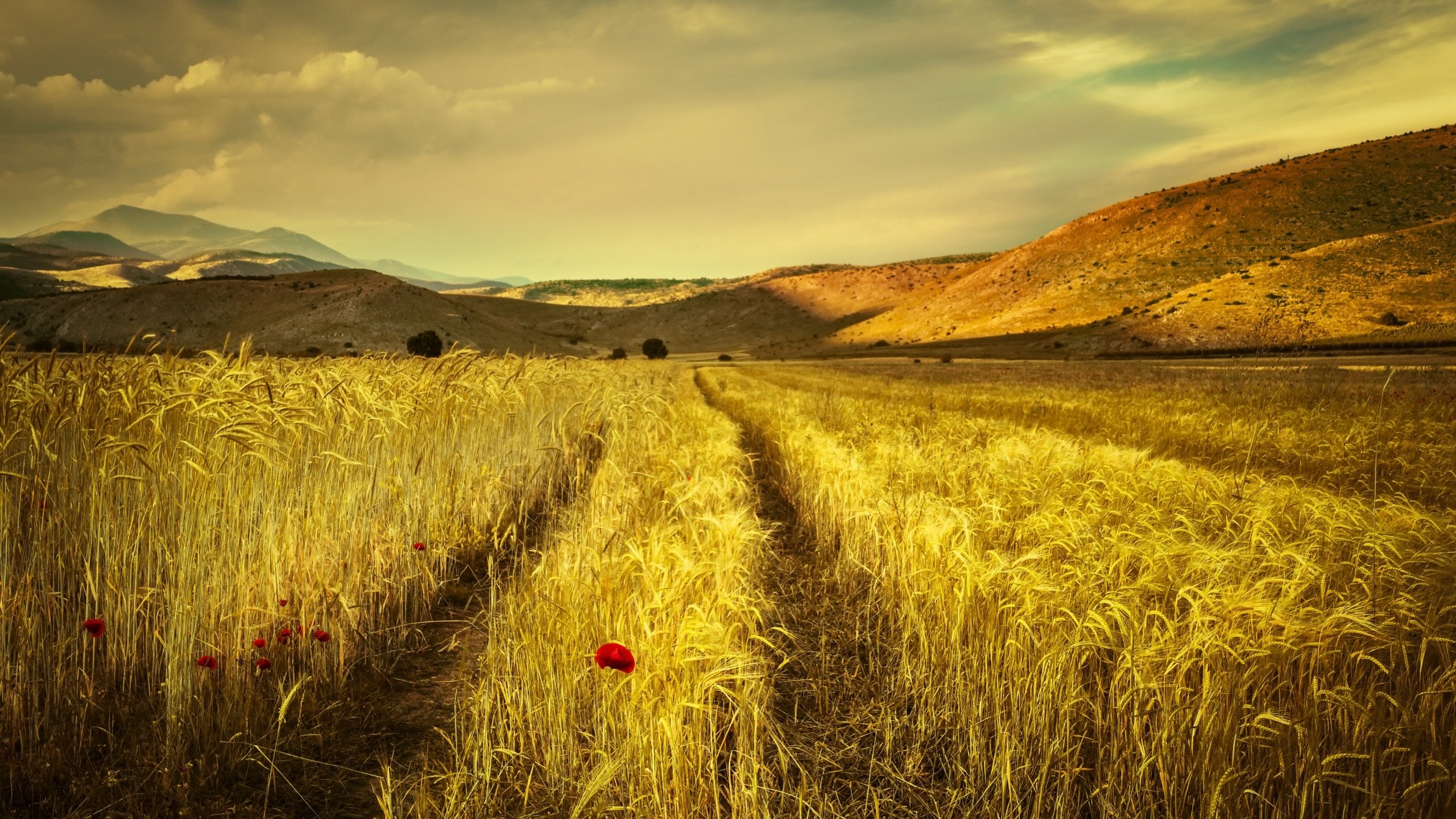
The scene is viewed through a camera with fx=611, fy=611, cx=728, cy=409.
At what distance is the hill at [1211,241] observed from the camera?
55.6 metres

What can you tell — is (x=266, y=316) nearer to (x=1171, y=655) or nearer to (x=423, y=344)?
(x=423, y=344)

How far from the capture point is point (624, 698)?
2.65 metres

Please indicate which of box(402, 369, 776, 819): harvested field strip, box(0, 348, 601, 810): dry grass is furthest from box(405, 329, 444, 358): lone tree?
box(402, 369, 776, 819): harvested field strip

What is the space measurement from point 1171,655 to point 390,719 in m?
3.74

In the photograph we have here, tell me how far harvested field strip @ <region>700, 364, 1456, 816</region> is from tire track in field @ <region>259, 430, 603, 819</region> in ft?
7.56

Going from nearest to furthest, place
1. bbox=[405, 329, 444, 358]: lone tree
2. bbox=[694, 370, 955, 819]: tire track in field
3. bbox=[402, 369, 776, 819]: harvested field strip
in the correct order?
bbox=[402, 369, 776, 819]: harvested field strip → bbox=[694, 370, 955, 819]: tire track in field → bbox=[405, 329, 444, 358]: lone tree

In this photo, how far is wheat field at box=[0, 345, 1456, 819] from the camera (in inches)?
91.1

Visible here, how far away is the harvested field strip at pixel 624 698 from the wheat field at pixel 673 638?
3 cm

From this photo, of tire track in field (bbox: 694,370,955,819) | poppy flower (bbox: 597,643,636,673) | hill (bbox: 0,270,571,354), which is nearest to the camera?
poppy flower (bbox: 597,643,636,673)

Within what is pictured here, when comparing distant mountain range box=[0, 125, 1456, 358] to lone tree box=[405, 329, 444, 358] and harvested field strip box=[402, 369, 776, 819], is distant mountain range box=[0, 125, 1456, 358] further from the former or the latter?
harvested field strip box=[402, 369, 776, 819]

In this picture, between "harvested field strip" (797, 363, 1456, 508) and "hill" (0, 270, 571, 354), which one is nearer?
"harvested field strip" (797, 363, 1456, 508)

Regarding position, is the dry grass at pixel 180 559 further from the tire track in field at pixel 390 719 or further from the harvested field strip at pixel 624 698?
the harvested field strip at pixel 624 698

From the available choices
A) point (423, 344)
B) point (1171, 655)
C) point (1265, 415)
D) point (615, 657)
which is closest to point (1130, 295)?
point (1265, 415)

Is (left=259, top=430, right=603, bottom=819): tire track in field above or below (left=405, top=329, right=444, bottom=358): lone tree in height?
below
